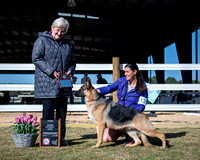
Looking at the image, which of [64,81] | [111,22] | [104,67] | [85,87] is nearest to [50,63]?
[64,81]

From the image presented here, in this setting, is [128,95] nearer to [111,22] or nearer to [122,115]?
[122,115]

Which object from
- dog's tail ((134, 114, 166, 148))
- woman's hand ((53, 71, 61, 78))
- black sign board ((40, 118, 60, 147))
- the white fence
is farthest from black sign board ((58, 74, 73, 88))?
the white fence

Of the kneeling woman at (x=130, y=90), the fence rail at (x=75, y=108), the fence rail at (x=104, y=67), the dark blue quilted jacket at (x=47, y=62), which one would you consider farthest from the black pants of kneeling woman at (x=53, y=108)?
the fence rail at (x=104, y=67)

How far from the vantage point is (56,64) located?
Answer: 3.65 metres

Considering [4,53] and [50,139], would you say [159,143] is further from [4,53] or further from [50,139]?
[4,53]

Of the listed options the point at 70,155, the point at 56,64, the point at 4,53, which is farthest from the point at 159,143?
the point at 4,53

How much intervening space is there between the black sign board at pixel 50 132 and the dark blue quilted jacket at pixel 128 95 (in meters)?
1.00

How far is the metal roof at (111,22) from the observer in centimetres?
1706

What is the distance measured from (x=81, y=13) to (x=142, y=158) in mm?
17873

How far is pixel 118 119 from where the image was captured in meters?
3.72

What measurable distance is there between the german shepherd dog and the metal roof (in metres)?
13.4

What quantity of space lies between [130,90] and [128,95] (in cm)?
10

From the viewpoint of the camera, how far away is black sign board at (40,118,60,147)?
360 centimetres

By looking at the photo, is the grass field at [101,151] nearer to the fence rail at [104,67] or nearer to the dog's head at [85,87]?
the dog's head at [85,87]
